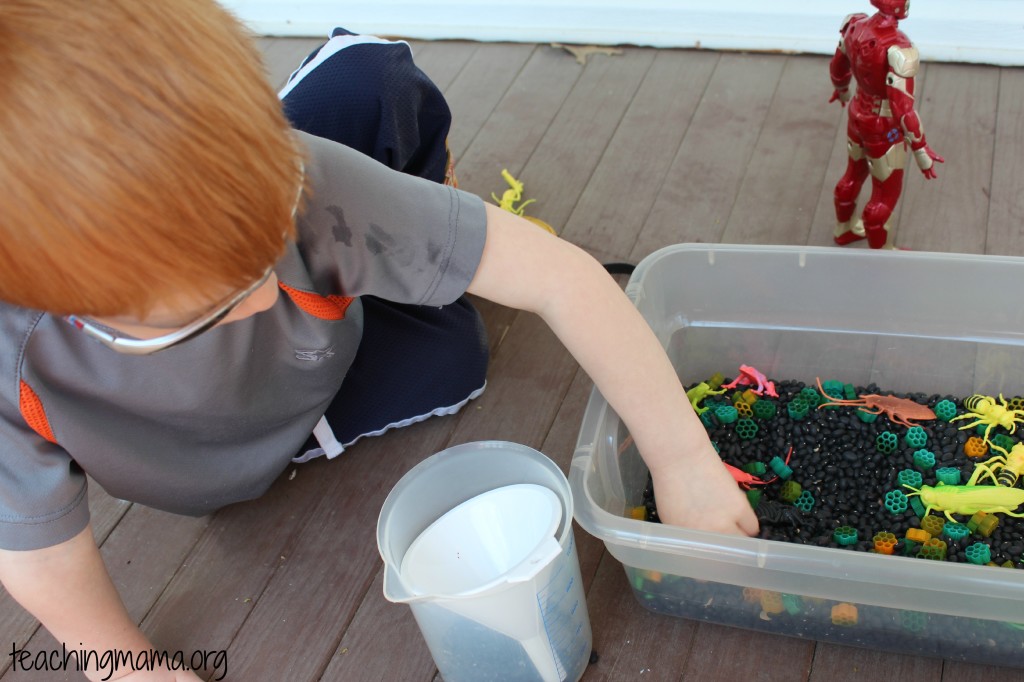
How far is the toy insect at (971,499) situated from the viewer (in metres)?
0.84

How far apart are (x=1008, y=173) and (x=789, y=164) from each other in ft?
0.90

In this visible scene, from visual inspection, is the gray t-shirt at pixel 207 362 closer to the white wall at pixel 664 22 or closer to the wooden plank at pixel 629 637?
the wooden plank at pixel 629 637

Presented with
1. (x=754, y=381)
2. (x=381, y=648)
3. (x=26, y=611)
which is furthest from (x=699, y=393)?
(x=26, y=611)

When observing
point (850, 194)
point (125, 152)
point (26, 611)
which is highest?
point (125, 152)

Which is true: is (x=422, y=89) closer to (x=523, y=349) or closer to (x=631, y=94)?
(x=523, y=349)

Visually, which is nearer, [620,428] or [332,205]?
[332,205]

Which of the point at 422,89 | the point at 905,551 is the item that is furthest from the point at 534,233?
the point at 905,551

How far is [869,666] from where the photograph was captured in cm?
78

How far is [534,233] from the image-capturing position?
2.49 ft

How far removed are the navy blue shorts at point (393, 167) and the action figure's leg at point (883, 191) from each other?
440mm

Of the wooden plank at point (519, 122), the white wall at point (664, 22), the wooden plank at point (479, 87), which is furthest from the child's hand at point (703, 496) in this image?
the white wall at point (664, 22)

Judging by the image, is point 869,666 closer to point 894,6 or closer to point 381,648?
point 381,648

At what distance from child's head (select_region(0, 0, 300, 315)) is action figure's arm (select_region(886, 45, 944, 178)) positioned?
608 millimetres

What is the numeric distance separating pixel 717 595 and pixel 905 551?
0.62ft
